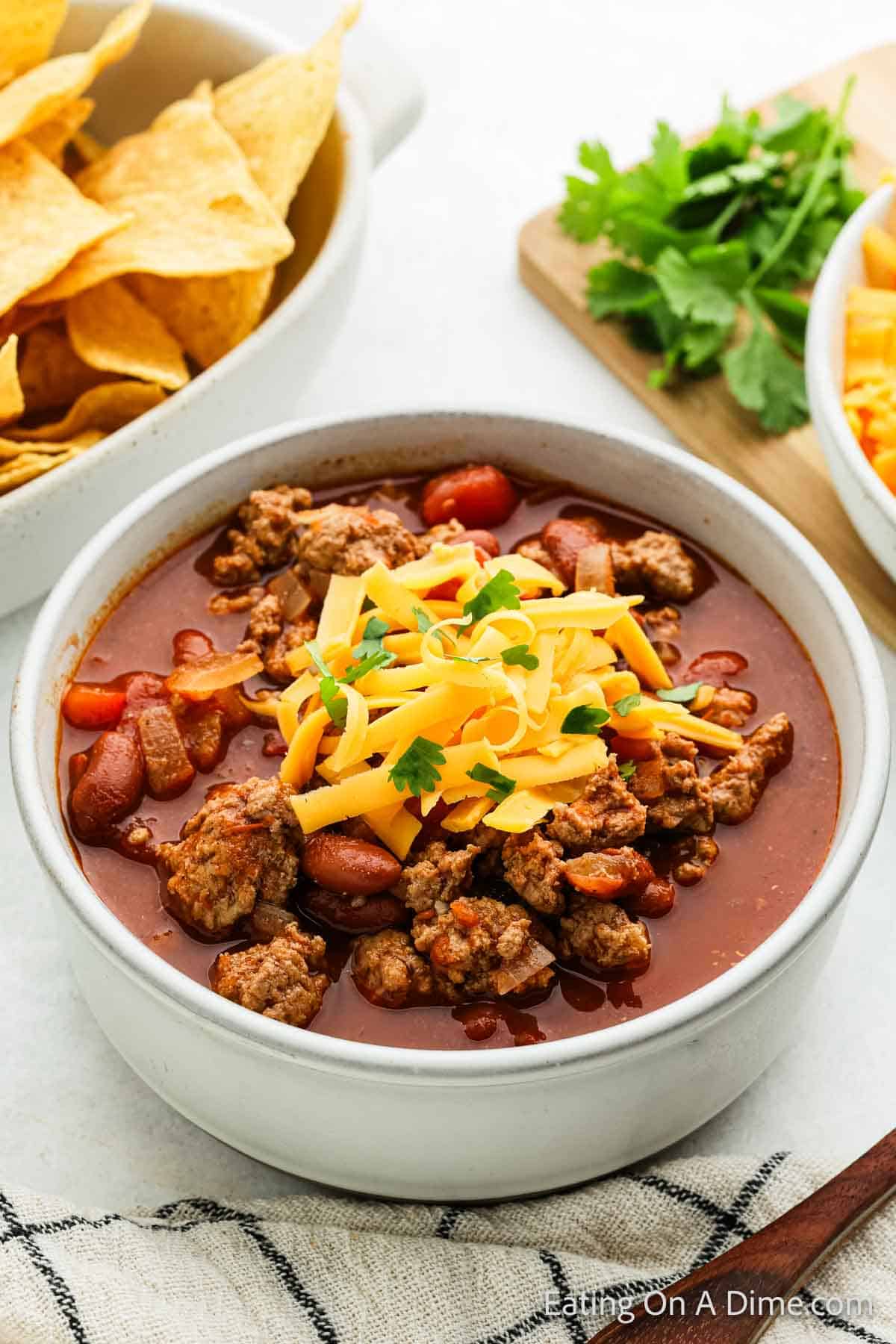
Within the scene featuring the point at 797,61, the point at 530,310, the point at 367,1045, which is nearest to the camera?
the point at 367,1045

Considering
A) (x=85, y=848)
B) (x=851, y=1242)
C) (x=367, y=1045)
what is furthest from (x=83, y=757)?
(x=851, y=1242)

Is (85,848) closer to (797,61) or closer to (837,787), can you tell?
(837,787)

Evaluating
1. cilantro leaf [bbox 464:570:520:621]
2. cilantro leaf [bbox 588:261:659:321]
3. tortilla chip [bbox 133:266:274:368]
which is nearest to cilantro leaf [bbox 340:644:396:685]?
cilantro leaf [bbox 464:570:520:621]

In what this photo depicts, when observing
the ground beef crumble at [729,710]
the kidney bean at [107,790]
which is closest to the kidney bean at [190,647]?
the kidney bean at [107,790]

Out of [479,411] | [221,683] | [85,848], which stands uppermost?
[479,411]

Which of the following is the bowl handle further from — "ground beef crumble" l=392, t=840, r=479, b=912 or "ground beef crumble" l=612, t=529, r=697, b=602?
"ground beef crumble" l=392, t=840, r=479, b=912

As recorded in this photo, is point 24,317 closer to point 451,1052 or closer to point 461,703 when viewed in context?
point 461,703

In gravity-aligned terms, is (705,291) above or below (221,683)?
above
